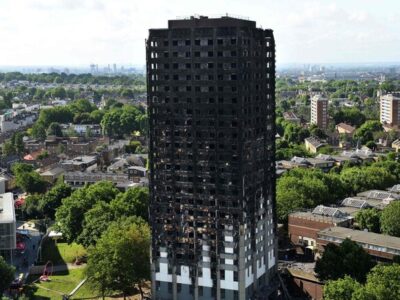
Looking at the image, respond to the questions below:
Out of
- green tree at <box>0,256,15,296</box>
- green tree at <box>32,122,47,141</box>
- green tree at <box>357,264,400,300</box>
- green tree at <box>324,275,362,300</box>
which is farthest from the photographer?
green tree at <box>32,122,47,141</box>

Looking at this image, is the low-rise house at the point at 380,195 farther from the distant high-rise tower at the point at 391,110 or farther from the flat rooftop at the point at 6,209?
the distant high-rise tower at the point at 391,110

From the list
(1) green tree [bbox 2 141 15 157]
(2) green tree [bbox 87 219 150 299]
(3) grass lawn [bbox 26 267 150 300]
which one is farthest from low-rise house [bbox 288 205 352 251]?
(1) green tree [bbox 2 141 15 157]

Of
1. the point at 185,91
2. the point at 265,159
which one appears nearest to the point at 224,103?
the point at 185,91

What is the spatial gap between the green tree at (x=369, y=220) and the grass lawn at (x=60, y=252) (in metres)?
31.3

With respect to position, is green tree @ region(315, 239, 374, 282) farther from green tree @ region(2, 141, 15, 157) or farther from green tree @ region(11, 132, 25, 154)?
green tree @ region(11, 132, 25, 154)

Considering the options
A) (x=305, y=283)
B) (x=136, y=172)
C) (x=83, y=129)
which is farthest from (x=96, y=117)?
(x=305, y=283)

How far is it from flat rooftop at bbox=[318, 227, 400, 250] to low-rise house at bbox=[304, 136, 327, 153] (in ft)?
215

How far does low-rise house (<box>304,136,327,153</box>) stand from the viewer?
415 ft

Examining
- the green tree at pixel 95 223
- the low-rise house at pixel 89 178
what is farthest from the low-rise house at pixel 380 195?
the low-rise house at pixel 89 178

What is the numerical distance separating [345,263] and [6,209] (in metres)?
38.5

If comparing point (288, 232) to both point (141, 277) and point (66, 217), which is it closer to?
point (141, 277)

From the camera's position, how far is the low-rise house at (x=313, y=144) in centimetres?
12638

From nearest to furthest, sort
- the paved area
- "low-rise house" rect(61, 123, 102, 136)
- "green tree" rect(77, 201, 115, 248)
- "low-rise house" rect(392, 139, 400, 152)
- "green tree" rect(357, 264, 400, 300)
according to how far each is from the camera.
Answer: "green tree" rect(357, 264, 400, 300)
"green tree" rect(77, 201, 115, 248)
the paved area
"low-rise house" rect(392, 139, 400, 152)
"low-rise house" rect(61, 123, 102, 136)

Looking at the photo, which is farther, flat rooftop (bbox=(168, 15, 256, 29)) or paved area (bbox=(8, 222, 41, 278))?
paved area (bbox=(8, 222, 41, 278))
